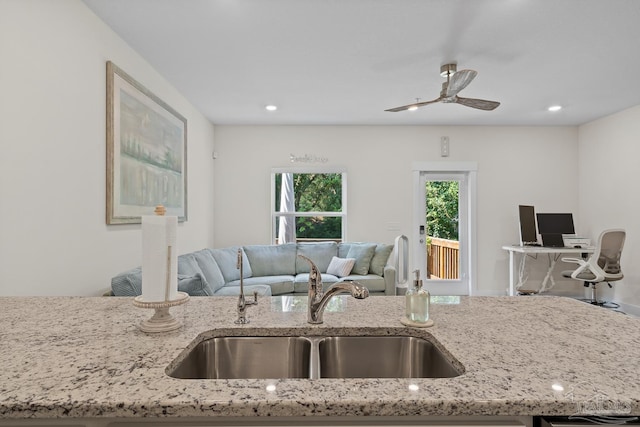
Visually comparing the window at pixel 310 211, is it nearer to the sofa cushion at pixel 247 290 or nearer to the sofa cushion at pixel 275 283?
the sofa cushion at pixel 275 283

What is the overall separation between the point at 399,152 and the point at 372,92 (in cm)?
167

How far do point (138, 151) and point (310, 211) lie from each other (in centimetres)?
292

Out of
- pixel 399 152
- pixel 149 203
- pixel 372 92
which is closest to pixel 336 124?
pixel 399 152

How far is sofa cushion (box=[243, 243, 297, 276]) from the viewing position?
4766 mm

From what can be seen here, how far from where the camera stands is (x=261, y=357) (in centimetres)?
116

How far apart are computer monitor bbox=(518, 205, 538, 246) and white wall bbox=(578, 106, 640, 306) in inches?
33.9

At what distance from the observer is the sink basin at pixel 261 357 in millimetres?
1142

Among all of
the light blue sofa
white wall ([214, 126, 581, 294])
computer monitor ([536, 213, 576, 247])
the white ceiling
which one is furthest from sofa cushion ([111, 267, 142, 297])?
computer monitor ([536, 213, 576, 247])

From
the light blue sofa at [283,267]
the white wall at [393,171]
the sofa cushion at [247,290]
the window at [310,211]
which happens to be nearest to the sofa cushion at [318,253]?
the light blue sofa at [283,267]

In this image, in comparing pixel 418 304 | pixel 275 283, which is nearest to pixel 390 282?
pixel 275 283

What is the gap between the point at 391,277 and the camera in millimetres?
4441

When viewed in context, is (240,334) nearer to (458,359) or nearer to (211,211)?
(458,359)

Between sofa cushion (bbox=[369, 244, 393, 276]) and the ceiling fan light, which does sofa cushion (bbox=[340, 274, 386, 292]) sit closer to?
sofa cushion (bbox=[369, 244, 393, 276])

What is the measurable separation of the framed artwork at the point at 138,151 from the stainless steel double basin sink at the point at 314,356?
1868 millimetres
